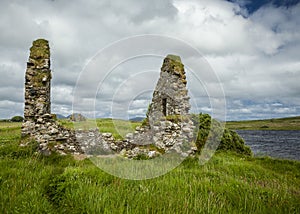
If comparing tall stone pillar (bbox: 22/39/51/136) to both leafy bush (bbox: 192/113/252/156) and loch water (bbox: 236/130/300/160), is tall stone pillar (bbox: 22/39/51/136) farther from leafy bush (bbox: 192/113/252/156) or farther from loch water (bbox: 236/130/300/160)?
loch water (bbox: 236/130/300/160)

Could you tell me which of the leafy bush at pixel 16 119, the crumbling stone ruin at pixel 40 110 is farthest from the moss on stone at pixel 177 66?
the leafy bush at pixel 16 119

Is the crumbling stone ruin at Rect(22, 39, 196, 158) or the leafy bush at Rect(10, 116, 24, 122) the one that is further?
the leafy bush at Rect(10, 116, 24, 122)

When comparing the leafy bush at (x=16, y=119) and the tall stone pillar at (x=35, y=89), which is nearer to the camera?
the tall stone pillar at (x=35, y=89)

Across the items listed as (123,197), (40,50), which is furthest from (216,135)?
(123,197)

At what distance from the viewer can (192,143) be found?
40.7ft

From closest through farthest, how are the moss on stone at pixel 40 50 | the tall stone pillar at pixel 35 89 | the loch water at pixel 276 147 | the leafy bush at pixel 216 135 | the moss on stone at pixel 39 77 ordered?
1. the tall stone pillar at pixel 35 89
2. the moss on stone at pixel 39 77
3. the moss on stone at pixel 40 50
4. the leafy bush at pixel 216 135
5. the loch water at pixel 276 147

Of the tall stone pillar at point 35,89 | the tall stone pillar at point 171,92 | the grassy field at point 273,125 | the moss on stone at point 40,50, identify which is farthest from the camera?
the grassy field at point 273,125

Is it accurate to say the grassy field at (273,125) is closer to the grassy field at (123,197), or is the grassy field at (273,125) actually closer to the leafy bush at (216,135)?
the leafy bush at (216,135)

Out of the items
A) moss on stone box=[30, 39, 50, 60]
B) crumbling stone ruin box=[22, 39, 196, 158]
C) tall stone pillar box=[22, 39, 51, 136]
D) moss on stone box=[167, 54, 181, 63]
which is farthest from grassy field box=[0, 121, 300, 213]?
moss on stone box=[167, 54, 181, 63]

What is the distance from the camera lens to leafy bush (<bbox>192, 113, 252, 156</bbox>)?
15802 millimetres

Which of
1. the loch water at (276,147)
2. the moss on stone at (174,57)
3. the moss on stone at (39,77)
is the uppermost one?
the moss on stone at (174,57)

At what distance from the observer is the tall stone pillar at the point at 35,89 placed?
40.3 ft

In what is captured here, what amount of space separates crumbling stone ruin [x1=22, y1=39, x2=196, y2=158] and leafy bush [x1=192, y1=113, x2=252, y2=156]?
100 inches

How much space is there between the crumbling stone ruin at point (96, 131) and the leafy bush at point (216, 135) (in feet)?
8.37
